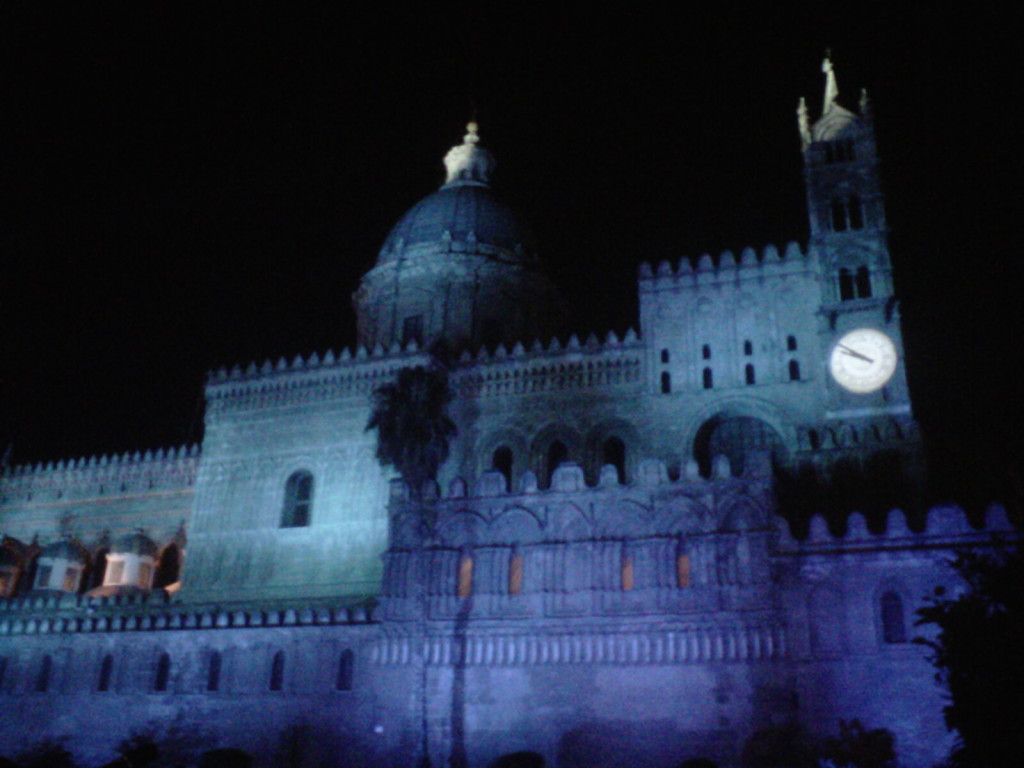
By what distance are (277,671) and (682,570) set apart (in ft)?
41.9

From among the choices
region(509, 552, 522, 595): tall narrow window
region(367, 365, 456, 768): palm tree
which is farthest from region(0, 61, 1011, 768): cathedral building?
region(367, 365, 456, 768): palm tree

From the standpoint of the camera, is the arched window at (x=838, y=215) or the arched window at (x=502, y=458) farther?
the arched window at (x=502, y=458)

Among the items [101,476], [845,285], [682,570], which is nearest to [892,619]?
[682,570]

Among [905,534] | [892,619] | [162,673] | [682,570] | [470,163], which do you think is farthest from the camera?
[470,163]

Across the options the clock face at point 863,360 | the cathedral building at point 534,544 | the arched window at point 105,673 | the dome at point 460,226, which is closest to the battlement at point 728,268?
the cathedral building at point 534,544

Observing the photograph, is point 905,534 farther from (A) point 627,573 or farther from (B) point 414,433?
(B) point 414,433

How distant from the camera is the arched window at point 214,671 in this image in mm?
31281

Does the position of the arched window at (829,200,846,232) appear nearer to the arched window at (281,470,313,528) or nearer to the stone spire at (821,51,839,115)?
the stone spire at (821,51,839,115)

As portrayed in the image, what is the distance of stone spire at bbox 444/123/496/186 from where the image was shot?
2153 inches

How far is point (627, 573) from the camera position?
27.8 m

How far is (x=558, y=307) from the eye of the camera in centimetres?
5225

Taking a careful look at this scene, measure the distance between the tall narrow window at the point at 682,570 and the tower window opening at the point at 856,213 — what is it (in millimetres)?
15569

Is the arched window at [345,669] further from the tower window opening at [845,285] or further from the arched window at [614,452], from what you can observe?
the tower window opening at [845,285]

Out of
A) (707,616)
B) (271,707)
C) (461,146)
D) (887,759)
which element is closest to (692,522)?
(707,616)
